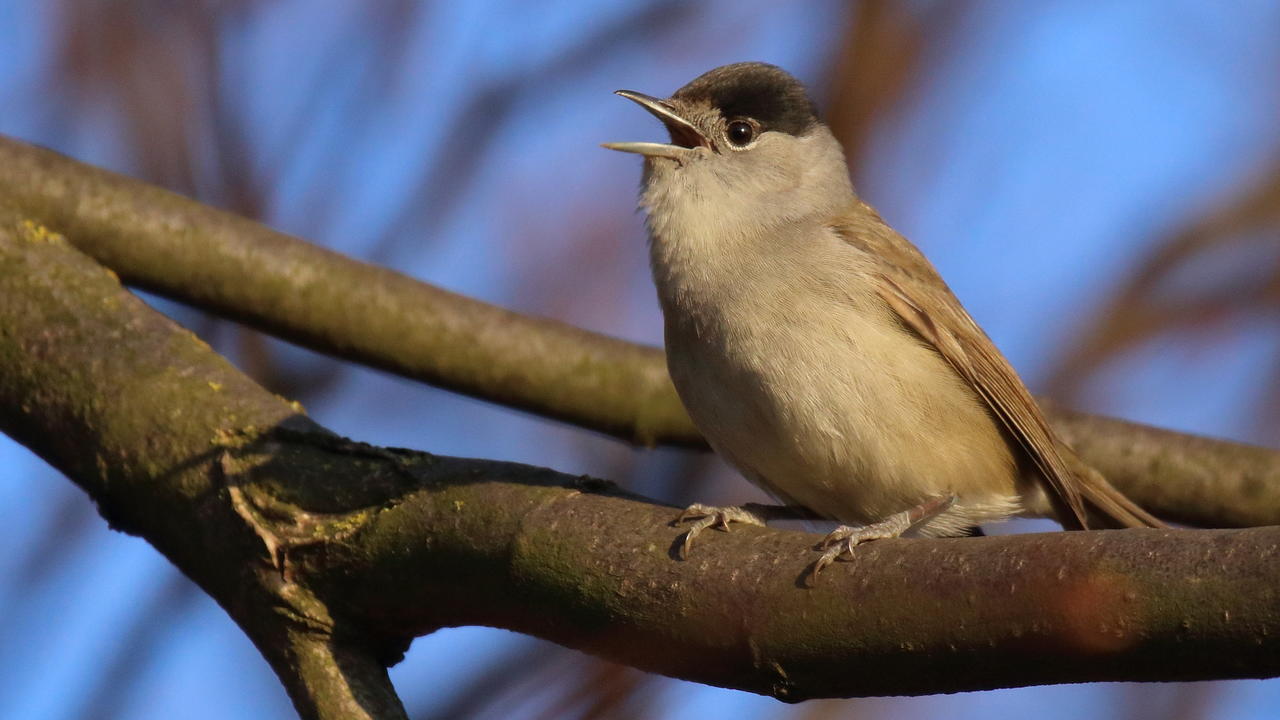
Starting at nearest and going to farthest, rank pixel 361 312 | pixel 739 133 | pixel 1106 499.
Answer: pixel 1106 499 → pixel 361 312 → pixel 739 133

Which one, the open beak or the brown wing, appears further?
the open beak

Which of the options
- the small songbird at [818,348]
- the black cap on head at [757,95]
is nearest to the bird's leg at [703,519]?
the small songbird at [818,348]

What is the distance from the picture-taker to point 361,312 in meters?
4.52

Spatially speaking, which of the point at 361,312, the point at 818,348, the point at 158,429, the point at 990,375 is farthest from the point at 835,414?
the point at 158,429

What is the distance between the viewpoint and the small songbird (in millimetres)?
3846

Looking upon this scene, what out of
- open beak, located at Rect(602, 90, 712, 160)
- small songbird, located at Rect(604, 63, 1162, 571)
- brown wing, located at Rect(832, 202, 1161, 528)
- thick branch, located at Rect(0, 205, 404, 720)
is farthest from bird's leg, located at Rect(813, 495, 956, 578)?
open beak, located at Rect(602, 90, 712, 160)

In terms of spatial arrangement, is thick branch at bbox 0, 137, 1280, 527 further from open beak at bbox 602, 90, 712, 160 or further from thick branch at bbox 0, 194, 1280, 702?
open beak at bbox 602, 90, 712, 160

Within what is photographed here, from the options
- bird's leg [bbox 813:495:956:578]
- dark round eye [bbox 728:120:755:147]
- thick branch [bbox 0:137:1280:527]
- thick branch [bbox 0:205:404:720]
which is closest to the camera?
bird's leg [bbox 813:495:956:578]

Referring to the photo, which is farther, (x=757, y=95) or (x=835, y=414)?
(x=757, y=95)

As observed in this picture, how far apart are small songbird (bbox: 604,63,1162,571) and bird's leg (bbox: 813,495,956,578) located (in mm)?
12

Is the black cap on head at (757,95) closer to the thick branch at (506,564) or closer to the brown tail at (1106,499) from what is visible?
the brown tail at (1106,499)

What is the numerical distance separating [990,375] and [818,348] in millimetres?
893

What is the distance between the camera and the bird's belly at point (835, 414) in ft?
12.5

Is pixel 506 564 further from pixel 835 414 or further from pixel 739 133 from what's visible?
pixel 739 133
